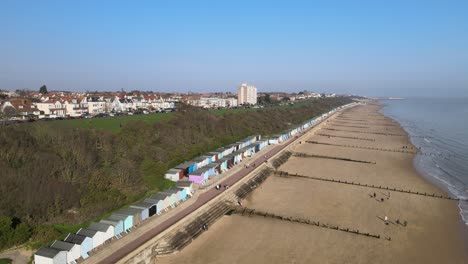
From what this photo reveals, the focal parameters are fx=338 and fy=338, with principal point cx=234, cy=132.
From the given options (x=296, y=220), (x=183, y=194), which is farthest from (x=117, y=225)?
(x=296, y=220)

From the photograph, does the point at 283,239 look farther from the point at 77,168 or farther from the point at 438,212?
the point at 77,168

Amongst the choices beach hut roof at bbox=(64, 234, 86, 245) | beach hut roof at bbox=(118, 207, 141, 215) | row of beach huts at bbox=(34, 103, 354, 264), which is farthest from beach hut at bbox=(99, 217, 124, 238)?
beach hut roof at bbox=(64, 234, 86, 245)

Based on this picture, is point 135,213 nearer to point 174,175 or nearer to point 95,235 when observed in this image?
point 95,235

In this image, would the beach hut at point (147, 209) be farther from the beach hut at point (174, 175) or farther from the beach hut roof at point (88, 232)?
the beach hut at point (174, 175)

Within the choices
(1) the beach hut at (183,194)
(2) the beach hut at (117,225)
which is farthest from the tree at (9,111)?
(2) the beach hut at (117,225)

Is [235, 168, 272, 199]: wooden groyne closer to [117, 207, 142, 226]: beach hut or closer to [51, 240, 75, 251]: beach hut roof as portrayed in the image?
[117, 207, 142, 226]: beach hut

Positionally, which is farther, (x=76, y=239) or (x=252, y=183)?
(x=252, y=183)
